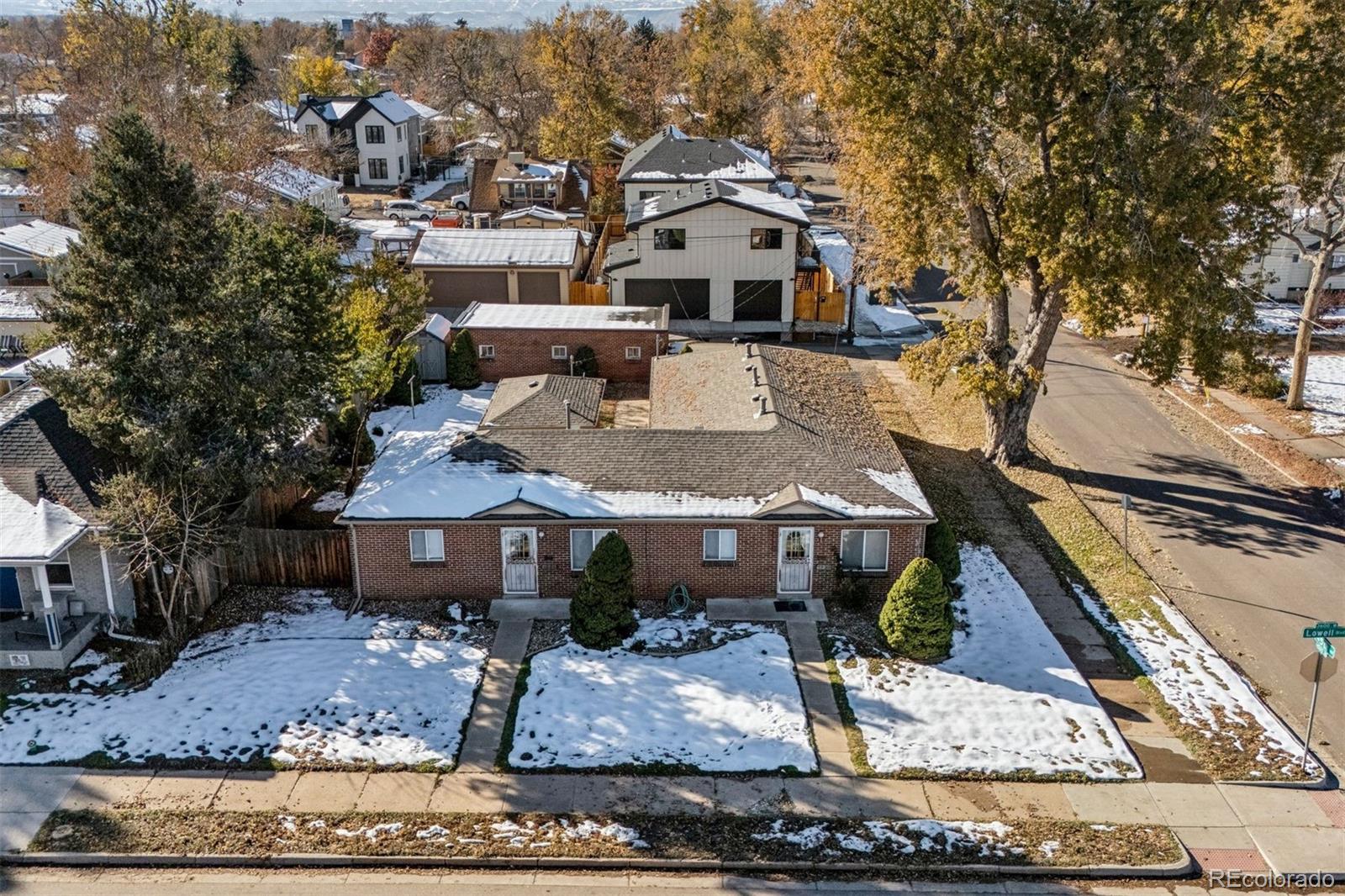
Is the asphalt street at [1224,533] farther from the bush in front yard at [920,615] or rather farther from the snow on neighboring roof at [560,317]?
the snow on neighboring roof at [560,317]

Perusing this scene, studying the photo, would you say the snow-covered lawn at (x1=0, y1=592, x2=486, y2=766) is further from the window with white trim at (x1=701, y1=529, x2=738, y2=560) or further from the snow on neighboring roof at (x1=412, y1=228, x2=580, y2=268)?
the snow on neighboring roof at (x1=412, y1=228, x2=580, y2=268)

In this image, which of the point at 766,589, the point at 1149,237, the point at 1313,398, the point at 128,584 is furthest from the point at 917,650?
the point at 1313,398

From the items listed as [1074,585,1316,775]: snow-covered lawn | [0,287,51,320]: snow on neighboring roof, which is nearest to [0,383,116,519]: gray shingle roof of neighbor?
[0,287,51,320]: snow on neighboring roof

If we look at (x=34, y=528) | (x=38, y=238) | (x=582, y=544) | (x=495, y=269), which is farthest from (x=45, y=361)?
(x=38, y=238)

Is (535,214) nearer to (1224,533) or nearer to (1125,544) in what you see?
(1125,544)

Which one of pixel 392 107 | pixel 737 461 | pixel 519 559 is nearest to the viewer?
pixel 519 559

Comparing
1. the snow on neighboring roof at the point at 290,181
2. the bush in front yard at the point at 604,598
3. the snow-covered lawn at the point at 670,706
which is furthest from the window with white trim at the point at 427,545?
the snow on neighboring roof at the point at 290,181

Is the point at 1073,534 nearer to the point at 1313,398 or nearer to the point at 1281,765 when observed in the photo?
the point at 1281,765
